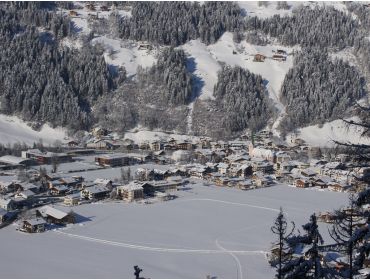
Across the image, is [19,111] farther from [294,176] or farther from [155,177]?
[294,176]

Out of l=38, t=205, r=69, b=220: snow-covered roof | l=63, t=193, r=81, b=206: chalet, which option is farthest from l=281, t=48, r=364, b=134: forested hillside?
l=38, t=205, r=69, b=220: snow-covered roof

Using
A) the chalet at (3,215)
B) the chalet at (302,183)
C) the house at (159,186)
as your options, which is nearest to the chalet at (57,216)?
the chalet at (3,215)

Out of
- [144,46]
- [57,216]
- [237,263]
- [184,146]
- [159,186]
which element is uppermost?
[144,46]

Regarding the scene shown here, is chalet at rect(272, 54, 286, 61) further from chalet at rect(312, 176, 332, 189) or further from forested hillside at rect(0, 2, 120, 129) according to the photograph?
chalet at rect(312, 176, 332, 189)

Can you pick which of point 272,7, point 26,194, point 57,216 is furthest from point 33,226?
point 272,7

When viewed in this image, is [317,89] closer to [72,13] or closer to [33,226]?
[72,13]

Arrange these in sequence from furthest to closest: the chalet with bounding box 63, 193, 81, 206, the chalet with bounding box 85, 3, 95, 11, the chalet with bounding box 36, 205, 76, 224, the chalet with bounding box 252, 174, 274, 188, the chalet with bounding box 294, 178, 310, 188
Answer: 1. the chalet with bounding box 85, 3, 95, 11
2. the chalet with bounding box 252, 174, 274, 188
3. the chalet with bounding box 294, 178, 310, 188
4. the chalet with bounding box 63, 193, 81, 206
5. the chalet with bounding box 36, 205, 76, 224
